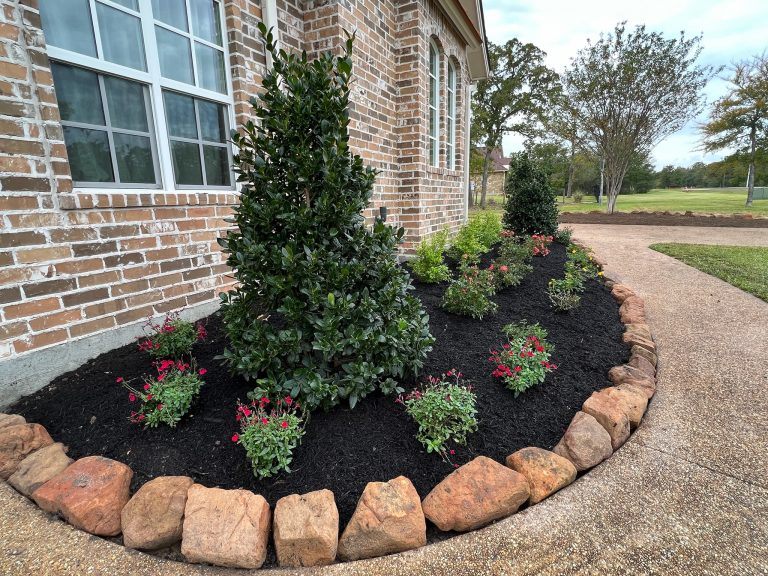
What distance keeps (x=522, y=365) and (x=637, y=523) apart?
39.5 inches

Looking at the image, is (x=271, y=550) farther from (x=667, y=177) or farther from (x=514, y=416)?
(x=667, y=177)

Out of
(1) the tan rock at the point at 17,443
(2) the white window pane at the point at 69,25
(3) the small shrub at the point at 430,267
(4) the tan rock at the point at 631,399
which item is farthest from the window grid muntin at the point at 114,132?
(4) the tan rock at the point at 631,399

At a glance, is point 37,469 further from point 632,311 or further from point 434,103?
point 434,103

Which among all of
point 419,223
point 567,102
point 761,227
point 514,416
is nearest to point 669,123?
point 567,102

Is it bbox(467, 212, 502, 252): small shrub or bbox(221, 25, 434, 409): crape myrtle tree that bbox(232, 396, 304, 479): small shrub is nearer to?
bbox(221, 25, 434, 409): crape myrtle tree

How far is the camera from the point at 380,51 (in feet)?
16.3

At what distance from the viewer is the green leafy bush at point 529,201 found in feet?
22.9

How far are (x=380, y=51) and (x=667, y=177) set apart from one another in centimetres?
6194

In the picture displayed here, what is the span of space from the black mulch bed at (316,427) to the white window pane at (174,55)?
208 centimetres

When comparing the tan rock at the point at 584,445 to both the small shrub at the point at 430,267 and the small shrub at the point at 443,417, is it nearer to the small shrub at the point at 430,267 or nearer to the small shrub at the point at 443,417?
the small shrub at the point at 443,417

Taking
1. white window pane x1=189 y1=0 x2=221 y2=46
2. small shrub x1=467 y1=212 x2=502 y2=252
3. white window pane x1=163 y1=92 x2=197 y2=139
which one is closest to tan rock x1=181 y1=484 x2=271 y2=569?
white window pane x1=163 y1=92 x2=197 y2=139

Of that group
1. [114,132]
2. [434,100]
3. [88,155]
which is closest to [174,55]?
[114,132]

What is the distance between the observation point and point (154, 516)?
1.52m

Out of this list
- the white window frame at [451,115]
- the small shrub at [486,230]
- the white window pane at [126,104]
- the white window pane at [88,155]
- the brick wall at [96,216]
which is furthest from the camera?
the white window frame at [451,115]
